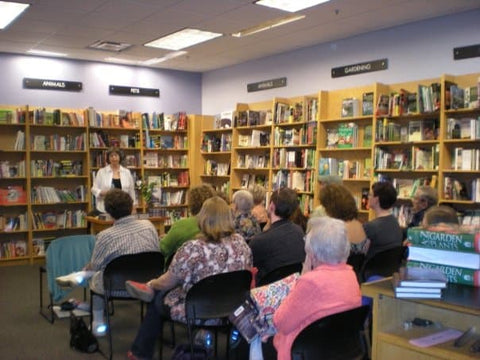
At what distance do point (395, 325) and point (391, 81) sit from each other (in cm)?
500

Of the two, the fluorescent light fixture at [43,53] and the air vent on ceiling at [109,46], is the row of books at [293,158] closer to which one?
the air vent on ceiling at [109,46]

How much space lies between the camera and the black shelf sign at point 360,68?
6.80 m

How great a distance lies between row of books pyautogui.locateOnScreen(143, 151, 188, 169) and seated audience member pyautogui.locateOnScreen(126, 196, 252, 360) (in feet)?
19.4

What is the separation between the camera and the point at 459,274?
2.12 metres

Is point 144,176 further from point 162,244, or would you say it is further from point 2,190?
point 162,244

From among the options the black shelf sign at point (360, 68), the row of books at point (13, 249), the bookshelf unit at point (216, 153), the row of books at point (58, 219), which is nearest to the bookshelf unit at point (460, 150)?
the black shelf sign at point (360, 68)

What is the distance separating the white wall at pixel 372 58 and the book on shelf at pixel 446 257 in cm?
434

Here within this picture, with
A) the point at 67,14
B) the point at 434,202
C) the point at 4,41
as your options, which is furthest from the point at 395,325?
the point at 4,41

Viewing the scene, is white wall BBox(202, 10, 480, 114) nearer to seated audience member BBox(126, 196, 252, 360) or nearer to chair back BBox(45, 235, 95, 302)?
seated audience member BBox(126, 196, 252, 360)

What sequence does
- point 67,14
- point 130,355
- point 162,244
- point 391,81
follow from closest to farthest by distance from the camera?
point 130,355, point 162,244, point 67,14, point 391,81

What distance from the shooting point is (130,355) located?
3854mm

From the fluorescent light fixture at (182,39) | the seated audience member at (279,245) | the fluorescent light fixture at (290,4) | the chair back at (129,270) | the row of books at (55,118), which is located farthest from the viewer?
the row of books at (55,118)

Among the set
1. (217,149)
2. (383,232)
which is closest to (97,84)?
(217,149)

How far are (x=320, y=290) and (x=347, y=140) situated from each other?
4.80 meters
